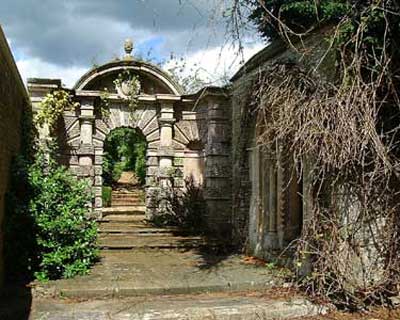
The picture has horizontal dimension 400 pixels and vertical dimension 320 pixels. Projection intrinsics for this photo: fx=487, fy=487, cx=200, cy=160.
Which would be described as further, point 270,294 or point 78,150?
point 78,150

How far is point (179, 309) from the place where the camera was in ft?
17.5

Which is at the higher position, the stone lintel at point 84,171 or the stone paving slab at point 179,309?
the stone lintel at point 84,171

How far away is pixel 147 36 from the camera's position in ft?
13.3

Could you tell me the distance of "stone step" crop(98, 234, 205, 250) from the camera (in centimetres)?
929

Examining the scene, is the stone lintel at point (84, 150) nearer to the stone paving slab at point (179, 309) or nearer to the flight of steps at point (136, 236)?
the flight of steps at point (136, 236)

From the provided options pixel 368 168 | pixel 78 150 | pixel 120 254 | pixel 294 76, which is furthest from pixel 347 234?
pixel 78 150

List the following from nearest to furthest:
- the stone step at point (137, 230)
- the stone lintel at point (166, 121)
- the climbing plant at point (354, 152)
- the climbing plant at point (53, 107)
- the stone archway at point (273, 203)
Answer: the climbing plant at point (354, 152) < the stone archway at point (273, 203) < the climbing plant at point (53, 107) < the stone step at point (137, 230) < the stone lintel at point (166, 121)

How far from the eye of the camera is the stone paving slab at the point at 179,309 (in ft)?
16.9

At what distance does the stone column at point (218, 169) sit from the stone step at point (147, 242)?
62cm

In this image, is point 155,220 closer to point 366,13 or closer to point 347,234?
point 347,234

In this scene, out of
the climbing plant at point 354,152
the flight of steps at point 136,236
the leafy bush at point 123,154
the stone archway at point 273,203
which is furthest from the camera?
the leafy bush at point 123,154

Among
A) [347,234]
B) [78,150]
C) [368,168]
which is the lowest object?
[347,234]

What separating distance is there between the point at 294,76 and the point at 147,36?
3.23m

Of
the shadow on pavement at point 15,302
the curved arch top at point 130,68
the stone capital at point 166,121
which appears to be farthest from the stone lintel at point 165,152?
the shadow on pavement at point 15,302
